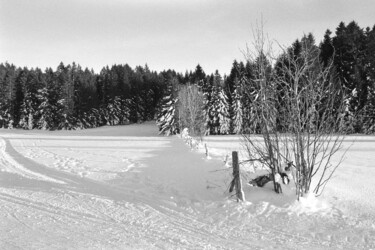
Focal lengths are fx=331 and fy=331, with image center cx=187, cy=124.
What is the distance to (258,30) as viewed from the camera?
805 cm

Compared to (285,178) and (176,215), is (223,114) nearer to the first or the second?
(285,178)

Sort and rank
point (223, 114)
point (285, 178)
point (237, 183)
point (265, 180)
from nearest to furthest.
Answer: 1. point (237, 183)
2. point (285, 178)
3. point (265, 180)
4. point (223, 114)

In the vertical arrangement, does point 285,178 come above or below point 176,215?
above

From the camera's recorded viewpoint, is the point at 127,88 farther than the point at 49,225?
Yes

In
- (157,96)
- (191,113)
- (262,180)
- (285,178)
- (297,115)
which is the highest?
(157,96)

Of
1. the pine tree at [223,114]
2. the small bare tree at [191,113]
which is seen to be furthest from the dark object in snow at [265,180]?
the pine tree at [223,114]

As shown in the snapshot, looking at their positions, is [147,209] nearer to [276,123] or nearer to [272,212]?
[272,212]

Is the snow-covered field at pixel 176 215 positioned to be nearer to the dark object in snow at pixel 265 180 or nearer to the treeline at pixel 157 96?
the dark object in snow at pixel 265 180

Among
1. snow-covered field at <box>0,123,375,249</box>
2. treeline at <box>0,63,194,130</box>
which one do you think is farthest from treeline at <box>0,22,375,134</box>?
snow-covered field at <box>0,123,375,249</box>

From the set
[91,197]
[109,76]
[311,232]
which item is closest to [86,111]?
[109,76]

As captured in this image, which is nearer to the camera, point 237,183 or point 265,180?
point 237,183

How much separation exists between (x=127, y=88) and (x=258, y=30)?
66.6m

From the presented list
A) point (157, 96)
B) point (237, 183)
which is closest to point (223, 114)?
point (157, 96)

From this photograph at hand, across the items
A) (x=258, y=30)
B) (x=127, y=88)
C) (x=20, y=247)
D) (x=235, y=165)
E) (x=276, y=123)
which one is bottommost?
(x=20, y=247)
